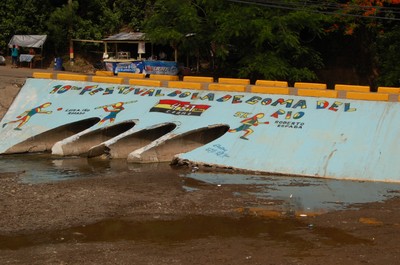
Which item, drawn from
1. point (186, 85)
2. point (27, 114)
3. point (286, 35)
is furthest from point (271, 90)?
point (27, 114)

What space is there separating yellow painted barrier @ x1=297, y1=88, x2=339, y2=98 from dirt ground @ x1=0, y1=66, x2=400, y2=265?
529 centimetres

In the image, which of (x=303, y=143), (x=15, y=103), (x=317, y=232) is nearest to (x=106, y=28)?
(x=15, y=103)

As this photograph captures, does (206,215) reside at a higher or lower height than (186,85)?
lower

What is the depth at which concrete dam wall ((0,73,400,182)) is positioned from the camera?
16.4 metres

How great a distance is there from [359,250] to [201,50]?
22.9 metres

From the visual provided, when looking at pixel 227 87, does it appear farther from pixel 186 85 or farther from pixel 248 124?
pixel 248 124

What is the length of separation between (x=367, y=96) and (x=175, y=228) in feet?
30.3

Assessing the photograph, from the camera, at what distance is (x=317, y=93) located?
18828mm

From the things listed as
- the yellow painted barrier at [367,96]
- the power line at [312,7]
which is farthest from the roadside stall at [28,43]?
the yellow painted barrier at [367,96]

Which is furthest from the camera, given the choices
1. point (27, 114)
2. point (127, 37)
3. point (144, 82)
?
Result: point (127, 37)

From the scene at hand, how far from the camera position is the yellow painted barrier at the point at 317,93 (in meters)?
18.6

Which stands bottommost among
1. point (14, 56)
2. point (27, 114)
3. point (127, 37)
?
point (27, 114)

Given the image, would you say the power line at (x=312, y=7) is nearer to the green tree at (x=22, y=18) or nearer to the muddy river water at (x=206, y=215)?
the muddy river water at (x=206, y=215)

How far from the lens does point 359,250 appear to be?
9820 mm
